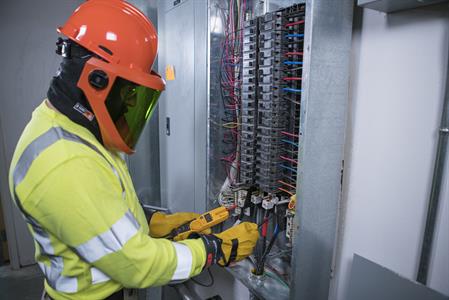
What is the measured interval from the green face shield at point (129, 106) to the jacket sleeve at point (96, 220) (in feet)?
0.48

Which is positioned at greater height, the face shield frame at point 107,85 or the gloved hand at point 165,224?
the face shield frame at point 107,85

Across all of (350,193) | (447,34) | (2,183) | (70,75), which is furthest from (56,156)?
(2,183)

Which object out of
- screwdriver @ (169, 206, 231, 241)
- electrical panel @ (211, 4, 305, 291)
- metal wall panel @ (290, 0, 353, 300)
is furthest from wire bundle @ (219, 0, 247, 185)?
metal wall panel @ (290, 0, 353, 300)

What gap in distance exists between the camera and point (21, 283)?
2.58 metres

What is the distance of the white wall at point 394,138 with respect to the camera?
937 millimetres

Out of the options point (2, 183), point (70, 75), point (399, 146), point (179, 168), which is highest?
point (70, 75)

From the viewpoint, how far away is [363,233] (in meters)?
1.17

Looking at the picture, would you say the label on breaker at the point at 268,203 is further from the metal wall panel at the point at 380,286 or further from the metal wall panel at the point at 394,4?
the metal wall panel at the point at 394,4

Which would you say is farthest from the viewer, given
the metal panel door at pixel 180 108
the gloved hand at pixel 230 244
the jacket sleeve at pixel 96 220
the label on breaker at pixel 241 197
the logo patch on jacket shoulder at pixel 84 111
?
the metal panel door at pixel 180 108

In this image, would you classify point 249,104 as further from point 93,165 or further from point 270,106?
point 93,165

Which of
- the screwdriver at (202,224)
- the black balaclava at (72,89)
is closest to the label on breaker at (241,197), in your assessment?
the screwdriver at (202,224)

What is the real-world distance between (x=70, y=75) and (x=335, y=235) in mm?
1134

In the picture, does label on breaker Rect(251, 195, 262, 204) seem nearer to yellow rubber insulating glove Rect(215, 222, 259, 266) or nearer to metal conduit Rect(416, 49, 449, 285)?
yellow rubber insulating glove Rect(215, 222, 259, 266)

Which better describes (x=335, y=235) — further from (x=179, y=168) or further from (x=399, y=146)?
(x=179, y=168)
